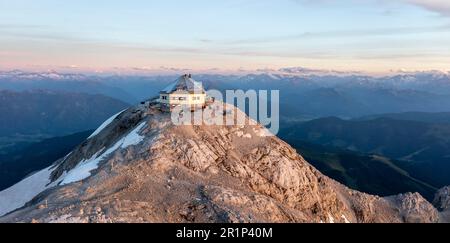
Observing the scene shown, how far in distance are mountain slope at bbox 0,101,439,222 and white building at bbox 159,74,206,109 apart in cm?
536

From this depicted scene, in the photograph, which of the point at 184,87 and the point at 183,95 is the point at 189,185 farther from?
the point at 184,87

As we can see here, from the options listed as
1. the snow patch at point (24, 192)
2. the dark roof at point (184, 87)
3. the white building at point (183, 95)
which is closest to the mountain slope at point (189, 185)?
the snow patch at point (24, 192)

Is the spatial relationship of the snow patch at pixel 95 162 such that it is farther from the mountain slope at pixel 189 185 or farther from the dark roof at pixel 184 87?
the dark roof at pixel 184 87

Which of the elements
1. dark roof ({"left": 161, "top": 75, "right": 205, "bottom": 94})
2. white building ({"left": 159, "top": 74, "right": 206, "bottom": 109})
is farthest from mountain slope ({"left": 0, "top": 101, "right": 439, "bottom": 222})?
dark roof ({"left": 161, "top": 75, "right": 205, "bottom": 94})

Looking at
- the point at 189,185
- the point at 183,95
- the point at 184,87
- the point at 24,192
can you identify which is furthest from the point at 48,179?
the point at 189,185

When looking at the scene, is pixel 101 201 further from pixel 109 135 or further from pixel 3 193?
pixel 3 193

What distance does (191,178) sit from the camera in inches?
2518

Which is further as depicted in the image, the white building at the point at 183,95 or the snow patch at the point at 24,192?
the white building at the point at 183,95

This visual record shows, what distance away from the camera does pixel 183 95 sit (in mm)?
91875

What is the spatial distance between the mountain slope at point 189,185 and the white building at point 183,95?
17.6ft

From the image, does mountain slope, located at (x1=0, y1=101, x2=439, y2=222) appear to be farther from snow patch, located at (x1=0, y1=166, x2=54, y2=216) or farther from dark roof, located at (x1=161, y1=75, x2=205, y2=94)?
dark roof, located at (x1=161, y1=75, x2=205, y2=94)

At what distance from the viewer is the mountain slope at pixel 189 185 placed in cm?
5125

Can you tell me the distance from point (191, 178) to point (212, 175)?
4.92 meters

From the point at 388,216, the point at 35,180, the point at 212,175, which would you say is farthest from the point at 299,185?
the point at 35,180
